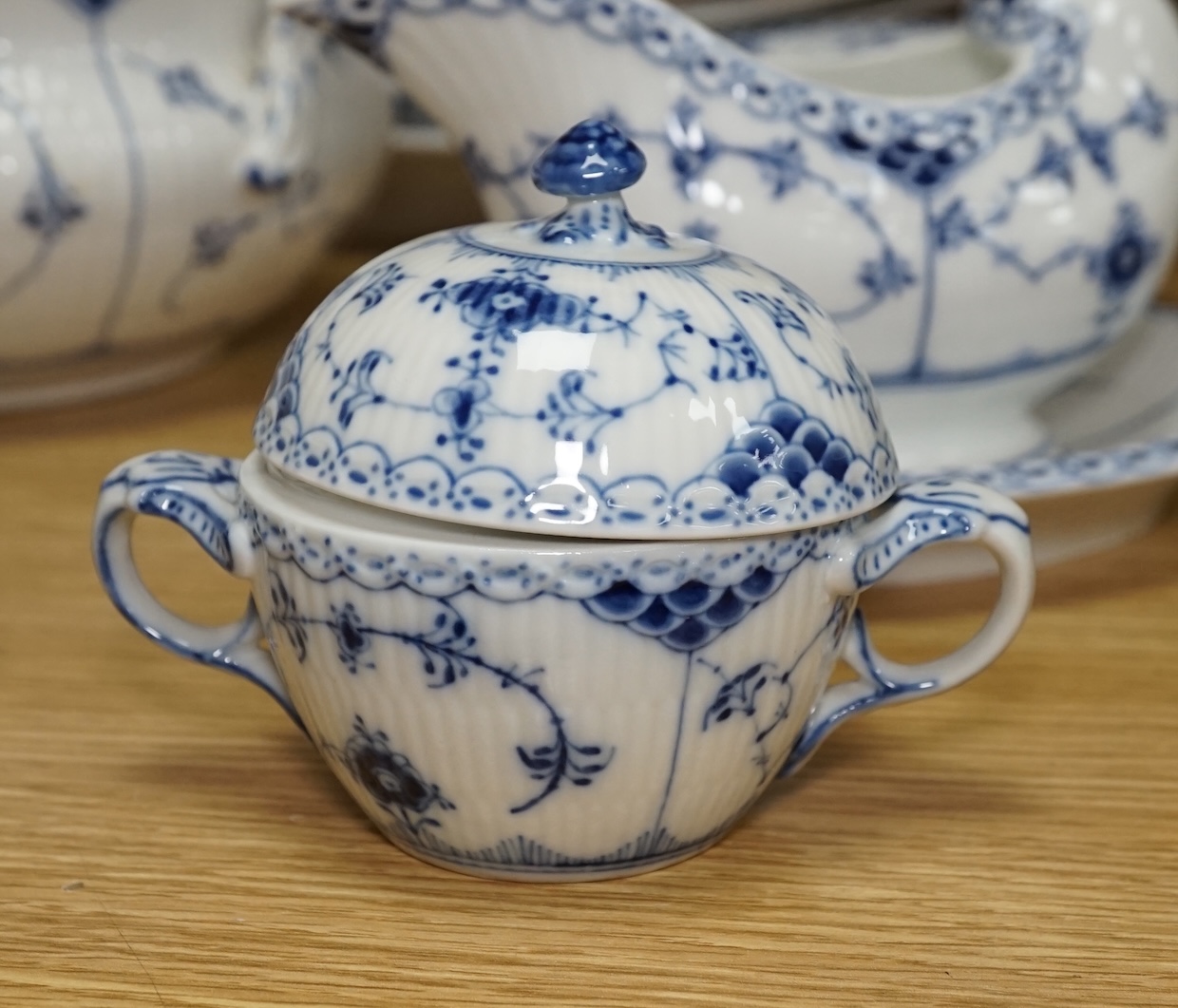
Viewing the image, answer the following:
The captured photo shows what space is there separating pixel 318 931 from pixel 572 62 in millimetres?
368

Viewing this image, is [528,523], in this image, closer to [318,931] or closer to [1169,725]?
[318,931]

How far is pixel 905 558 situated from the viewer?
452 mm

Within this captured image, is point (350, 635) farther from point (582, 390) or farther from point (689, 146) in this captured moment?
point (689, 146)

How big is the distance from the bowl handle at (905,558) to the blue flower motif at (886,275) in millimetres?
219

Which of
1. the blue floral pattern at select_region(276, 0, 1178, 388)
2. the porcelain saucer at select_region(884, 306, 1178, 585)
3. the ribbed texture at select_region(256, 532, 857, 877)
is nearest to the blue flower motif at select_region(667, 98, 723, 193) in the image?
the blue floral pattern at select_region(276, 0, 1178, 388)

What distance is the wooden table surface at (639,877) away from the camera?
434 mm

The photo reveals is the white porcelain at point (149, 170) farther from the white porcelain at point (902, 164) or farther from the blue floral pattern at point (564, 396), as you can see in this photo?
the blue floral pattern at point (564, 396)

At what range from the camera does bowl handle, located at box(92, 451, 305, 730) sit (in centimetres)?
47

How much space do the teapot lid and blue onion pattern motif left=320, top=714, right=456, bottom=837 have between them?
7cm

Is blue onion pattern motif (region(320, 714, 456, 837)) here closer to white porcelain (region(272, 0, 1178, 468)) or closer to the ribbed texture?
the ribbed texture

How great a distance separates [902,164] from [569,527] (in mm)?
348

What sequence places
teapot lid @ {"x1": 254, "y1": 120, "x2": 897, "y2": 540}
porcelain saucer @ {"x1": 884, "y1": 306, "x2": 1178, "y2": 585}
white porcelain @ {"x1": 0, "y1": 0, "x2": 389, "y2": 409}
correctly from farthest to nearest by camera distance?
white porcelain @ {"x1": 0, "y1": 0, "x2": 389, "y2": 409} → porcelain saucer @ {"x1": 884, "y1": 306, "x2": 1178, "y2": 585} → teapot lid @ {"x1": 254, "y1": 120, "x2": 897, "y2": 540}

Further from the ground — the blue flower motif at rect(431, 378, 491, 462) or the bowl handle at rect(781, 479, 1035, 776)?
the blue flower motif at rect(431, 378, 491, 462)

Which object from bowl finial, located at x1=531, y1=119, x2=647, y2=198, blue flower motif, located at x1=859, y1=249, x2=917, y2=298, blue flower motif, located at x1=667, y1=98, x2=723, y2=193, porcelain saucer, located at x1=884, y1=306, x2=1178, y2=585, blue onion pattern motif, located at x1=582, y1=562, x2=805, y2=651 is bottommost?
porcelain saucer, located at x1=884, y1=306, x2=1178, y2=585
